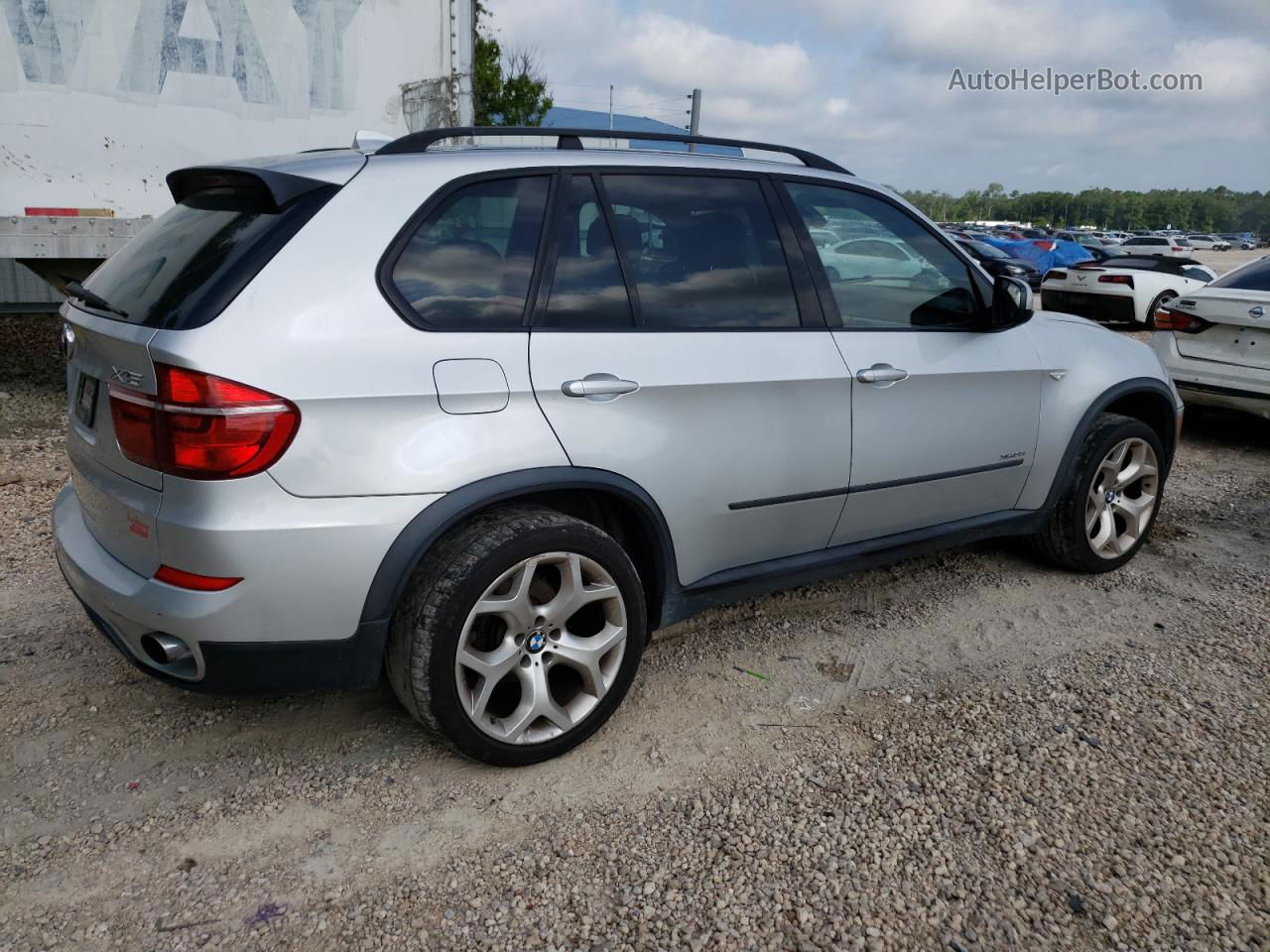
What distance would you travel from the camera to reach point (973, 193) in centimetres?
17938

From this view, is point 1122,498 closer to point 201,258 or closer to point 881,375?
point 881,375

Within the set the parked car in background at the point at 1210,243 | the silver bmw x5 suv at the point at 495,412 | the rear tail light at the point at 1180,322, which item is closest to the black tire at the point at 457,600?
the silver bmw x5 suv at the point at 495,412

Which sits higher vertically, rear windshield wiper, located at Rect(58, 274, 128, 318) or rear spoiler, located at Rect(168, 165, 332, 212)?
rear spoiler, located at Rect(168, 165, 332, 212)

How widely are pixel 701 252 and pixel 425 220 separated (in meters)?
0.90

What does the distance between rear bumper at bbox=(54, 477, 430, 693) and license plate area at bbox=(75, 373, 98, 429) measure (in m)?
0.41

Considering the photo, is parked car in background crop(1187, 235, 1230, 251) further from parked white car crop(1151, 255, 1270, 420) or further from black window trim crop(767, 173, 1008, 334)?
black window trim crop(767, 173, 1008, 334)

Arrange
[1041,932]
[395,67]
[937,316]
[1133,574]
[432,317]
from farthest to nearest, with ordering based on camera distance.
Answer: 1. [395,67]
2. [1133,574]
3. [937,316]
4. [432,317]
5. [1041,932]

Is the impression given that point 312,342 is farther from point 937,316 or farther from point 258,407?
point 937,316

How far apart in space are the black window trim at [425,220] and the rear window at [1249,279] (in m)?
5.93

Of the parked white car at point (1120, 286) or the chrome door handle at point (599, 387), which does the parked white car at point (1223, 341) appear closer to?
the chrome door handle at point (599, 387)

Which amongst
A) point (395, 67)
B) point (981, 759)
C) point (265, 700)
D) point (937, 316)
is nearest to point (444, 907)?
point (265, 700)

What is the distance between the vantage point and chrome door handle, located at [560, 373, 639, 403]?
2604 mm

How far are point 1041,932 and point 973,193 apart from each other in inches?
7691

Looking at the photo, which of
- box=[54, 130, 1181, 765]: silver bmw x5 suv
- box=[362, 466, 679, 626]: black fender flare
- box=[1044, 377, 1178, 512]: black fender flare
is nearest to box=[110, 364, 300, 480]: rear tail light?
box=[54, 130, 1181, 765]: silver bmw x5 suv
